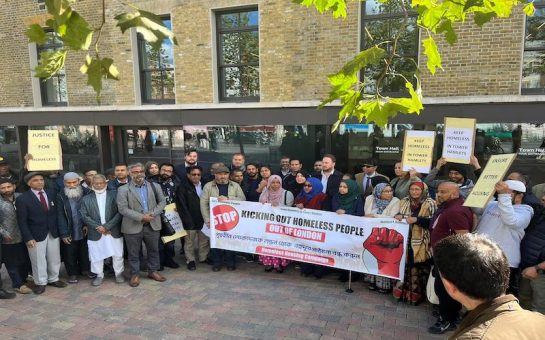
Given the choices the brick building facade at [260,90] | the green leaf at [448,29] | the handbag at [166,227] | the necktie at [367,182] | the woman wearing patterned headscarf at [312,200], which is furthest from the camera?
the brick building facade at [260,90]

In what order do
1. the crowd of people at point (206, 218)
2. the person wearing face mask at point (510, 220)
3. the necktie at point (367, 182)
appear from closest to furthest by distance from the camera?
1. the person wearing face mask at point (510, 220)
2. the crowd of people at point (206, 218)
3. the necktie at point (367, 182)

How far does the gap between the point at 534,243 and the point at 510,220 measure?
1.32ft

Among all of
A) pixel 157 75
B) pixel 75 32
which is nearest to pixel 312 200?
pixel 75 32

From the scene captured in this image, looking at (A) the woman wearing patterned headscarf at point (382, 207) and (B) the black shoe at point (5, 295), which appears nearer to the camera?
(A) the woman wearing patterned headscarf at point (382, 207)

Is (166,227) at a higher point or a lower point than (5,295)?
higher

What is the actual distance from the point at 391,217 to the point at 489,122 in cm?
437

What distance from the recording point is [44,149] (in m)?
6.53

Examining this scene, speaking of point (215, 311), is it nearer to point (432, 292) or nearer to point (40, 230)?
point (432, 292)

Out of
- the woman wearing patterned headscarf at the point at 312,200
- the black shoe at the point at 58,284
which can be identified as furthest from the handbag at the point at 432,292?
the black shoe at the point at 58,284

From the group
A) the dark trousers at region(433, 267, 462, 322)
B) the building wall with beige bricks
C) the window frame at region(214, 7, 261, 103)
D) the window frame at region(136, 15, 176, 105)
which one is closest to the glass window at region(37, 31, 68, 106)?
the building wall with beige bricks

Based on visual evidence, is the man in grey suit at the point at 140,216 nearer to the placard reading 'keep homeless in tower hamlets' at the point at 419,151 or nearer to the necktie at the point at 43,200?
the necktie at the point at 43,200

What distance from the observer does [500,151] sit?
7945 millimetres

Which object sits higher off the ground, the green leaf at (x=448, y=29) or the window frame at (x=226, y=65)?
the window frame at (x=226, y=65)

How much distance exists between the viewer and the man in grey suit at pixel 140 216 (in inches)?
227
